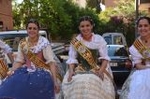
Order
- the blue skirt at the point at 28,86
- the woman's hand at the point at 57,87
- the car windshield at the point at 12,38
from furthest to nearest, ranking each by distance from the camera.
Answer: the car windshield at the point at 12,38
the woman's hand at the point at 57,87
the blue skirt at the point at 28,86

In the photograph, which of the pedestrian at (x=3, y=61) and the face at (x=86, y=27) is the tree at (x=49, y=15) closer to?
the pedestrian at (x=3, y=61)

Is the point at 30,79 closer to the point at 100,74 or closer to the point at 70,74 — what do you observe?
the point at 70,74

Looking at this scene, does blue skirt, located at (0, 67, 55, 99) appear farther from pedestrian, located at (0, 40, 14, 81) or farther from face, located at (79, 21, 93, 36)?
face, located at (79, 21, 93, 36)

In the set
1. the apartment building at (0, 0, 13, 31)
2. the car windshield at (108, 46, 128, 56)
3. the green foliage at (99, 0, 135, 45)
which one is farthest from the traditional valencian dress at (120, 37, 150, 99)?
the green foliage at (99, 0, 135, 45)

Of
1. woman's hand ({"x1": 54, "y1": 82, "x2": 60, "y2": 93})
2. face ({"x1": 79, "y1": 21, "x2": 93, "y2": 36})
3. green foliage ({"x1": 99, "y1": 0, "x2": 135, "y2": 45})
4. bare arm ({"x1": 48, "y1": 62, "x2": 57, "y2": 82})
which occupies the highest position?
face ({"x1": 79, "y1": 21, "x2": 93, "y2": 36})

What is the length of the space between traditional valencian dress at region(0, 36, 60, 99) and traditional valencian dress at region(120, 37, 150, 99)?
1053 millimetres

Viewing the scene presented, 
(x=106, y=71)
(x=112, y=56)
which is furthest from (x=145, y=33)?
(x=112, y=56)

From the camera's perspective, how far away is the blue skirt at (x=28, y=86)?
6.36 metres

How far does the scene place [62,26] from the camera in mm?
41812

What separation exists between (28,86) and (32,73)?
33 centimetres

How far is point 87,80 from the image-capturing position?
256 inches

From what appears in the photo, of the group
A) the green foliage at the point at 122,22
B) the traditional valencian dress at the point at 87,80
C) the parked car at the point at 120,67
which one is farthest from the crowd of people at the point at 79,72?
the green foliage at the point at 122,22

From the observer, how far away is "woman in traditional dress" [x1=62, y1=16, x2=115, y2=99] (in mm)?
6652

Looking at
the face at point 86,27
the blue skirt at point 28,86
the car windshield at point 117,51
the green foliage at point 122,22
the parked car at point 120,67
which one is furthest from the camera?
the green foliage at point 122,22
